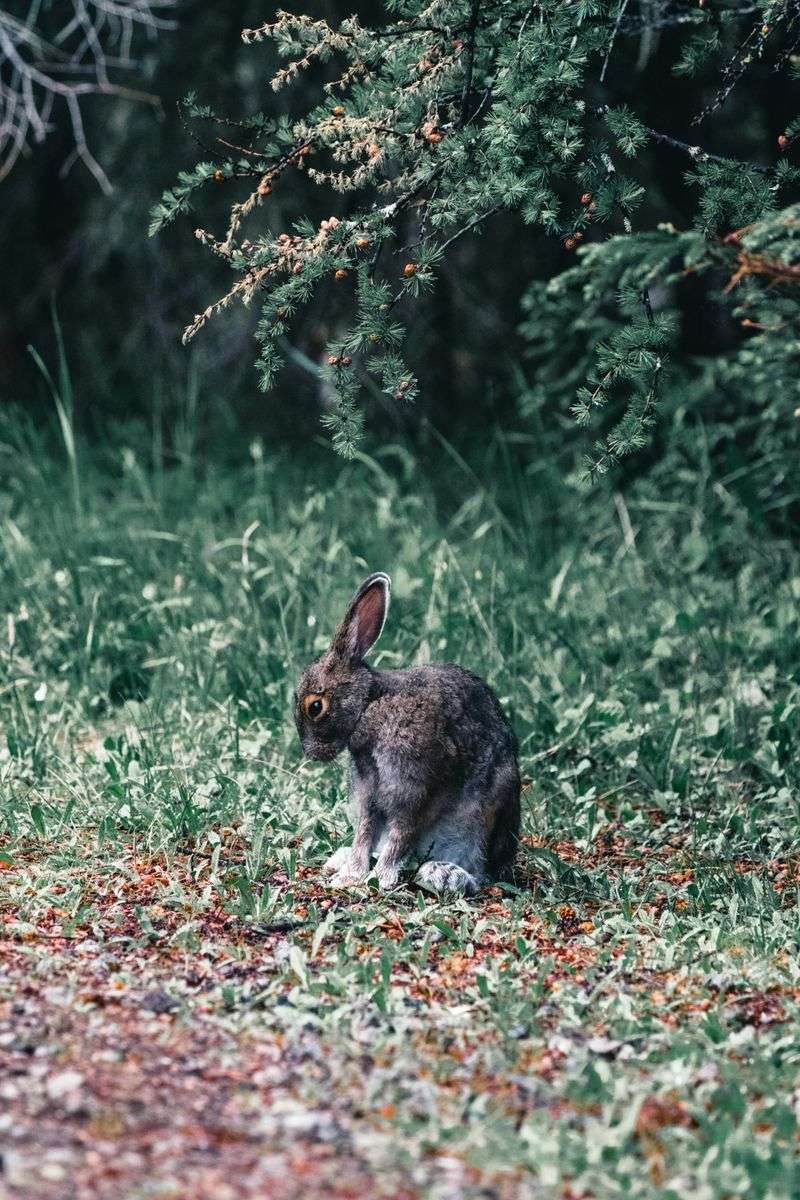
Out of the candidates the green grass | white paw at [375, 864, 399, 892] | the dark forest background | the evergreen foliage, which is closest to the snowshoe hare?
white paw at [375, 864, 399, 892]

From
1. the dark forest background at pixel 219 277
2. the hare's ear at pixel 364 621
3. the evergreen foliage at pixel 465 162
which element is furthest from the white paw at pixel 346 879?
the dark forest background at pixel 219 277

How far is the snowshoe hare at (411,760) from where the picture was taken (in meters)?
4.53

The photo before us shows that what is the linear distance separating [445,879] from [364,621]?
80 centimetres

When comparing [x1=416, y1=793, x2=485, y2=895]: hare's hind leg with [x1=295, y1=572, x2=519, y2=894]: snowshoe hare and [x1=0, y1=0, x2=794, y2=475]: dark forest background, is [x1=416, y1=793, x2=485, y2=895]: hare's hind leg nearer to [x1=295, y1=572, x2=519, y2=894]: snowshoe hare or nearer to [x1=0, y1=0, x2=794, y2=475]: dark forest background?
[x1=295, y1=572, x2=519, y2=894]: snowshoe hare

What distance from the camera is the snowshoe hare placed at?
14.9 ft

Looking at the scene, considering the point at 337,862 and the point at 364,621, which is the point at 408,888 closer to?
the point at 337,862

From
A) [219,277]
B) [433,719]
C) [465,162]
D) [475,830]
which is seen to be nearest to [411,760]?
[433,719]

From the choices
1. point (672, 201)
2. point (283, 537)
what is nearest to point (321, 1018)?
point (283, 537)

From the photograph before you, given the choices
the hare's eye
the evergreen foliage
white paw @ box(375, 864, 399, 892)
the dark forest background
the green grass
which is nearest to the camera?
the green grass

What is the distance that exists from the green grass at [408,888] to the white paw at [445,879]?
0.07m

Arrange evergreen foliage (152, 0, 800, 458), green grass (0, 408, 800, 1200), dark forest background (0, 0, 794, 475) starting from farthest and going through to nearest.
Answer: dark forest background (0, 0, 794, 475), evergreen foliage (152, 0, 800, 458), green grass (0, 408, 800, 1200)

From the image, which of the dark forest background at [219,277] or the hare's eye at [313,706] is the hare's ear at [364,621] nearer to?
the hare's eye at [313,706]

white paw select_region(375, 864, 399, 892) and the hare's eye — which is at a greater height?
the hare's eye

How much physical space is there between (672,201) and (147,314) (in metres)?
3.47
